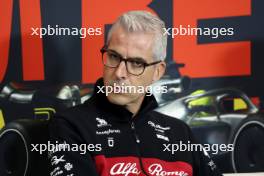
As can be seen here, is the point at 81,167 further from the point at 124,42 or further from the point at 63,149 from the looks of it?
the point at 124,42

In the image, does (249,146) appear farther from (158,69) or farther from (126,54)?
(126,54)

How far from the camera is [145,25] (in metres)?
1.23

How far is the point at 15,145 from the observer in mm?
1427

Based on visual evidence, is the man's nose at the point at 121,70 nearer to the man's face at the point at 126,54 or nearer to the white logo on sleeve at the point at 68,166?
the man's face at the point at 126,54

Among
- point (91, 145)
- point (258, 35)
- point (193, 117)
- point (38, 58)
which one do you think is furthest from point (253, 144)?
point (38, 58)

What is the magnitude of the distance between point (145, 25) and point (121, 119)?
286 millimetres

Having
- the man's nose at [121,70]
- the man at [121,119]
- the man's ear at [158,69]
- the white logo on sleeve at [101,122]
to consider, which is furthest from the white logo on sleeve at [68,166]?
the man's ear at [158,69]

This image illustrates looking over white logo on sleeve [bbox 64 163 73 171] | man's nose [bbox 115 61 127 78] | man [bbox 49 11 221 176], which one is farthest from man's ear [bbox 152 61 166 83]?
white logo on sleeve [bbox 64 163 73 171]

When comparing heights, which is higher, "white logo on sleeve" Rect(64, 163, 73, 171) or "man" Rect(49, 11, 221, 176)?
"man" Rect(49, 11, 221, 176)

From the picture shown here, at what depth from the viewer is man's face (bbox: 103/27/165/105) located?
121 centimetres

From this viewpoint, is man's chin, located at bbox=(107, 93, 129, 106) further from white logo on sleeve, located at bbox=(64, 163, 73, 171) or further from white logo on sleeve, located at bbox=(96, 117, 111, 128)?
white logo on sleeve, located at bbox=(64, 163, 73, 171)

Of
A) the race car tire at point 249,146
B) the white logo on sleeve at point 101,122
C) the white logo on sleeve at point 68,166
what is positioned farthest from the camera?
the race car tire at point 249,146

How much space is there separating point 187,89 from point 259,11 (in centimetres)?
40

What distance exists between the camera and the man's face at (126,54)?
1212 millimetres
